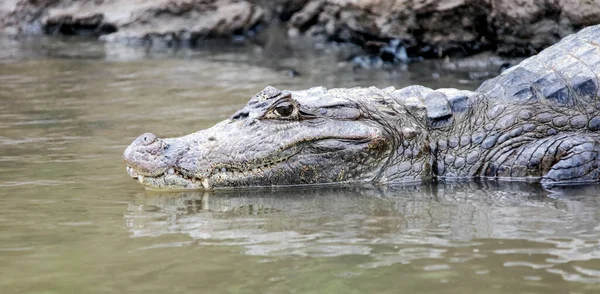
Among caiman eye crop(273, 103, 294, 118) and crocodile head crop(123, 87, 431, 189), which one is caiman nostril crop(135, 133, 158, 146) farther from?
caiman eye crop(273, 103, 294, 118)

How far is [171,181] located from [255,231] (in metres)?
1.33

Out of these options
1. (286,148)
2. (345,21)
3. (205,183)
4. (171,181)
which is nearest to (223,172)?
(205,183)

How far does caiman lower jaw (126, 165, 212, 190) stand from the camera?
20.0ft

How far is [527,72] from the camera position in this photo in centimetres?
656

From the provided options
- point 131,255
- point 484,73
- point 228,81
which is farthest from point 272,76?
point 131,255

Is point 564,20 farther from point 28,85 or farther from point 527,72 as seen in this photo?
point 28,85

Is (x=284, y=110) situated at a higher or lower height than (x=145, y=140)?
higher

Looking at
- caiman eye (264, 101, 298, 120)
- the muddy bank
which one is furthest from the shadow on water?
the muddy bank

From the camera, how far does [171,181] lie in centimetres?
611

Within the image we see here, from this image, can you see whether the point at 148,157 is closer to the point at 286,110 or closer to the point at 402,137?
the point at 286,110

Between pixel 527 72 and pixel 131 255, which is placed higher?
pixel 527 72

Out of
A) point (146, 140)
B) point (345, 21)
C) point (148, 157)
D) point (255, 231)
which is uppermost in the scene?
point (345, 21)

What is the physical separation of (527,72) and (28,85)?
6.77 meters

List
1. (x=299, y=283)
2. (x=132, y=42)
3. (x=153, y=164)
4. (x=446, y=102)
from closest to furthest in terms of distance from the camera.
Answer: (x=299, y=283)
(x=153, y=164)
(x=446, y=102)
(x=132, y=42)
